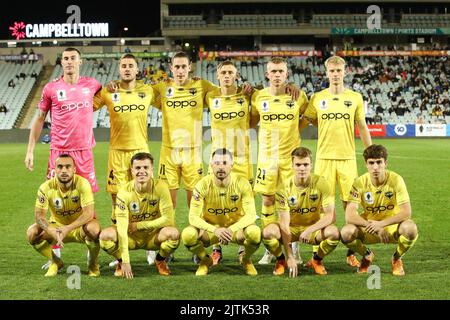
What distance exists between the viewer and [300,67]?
39781 mm

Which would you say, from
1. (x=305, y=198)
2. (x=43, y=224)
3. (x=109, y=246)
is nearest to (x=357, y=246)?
(x=305, y=198)

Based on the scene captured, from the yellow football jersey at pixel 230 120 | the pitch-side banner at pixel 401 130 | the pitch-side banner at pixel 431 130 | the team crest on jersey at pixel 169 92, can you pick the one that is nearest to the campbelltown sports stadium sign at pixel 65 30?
the pitch-side banner at pixel 401 130

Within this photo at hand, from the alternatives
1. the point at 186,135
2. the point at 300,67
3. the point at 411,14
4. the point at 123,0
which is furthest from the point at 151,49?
the point at 186,135

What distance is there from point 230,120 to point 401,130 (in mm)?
25596

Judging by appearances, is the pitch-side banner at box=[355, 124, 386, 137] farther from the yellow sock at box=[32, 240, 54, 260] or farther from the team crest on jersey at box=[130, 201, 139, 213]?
the yellow sock at box=[32, 240, 54, 260]

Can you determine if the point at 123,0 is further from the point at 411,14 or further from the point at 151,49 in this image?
the point at 411,14

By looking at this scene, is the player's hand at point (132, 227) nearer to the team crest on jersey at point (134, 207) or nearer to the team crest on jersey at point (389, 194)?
the team crest on jersey at point (134, 207)

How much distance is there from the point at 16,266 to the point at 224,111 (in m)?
2.56

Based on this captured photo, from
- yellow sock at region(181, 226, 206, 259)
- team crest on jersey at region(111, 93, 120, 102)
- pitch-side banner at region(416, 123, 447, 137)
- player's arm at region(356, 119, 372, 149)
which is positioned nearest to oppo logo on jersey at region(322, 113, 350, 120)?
player's arm at region(356, 119, 372, 149)

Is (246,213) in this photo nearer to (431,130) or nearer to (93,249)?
(93,249)

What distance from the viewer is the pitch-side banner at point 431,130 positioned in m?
30.8

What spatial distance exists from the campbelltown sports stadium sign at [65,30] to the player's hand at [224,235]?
3748cm

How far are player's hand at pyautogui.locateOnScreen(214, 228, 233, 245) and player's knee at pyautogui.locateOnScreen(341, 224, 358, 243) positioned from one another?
3.30 ft

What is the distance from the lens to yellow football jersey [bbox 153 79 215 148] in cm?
664
